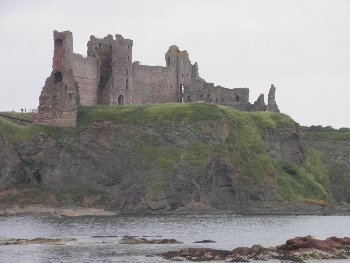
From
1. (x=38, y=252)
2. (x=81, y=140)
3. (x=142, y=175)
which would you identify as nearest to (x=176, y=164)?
(x=142, y=175)

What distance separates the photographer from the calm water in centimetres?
9562

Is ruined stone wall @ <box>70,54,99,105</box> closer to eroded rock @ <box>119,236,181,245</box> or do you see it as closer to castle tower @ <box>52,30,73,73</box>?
castle tower @ <box>52,30,73,73</box>

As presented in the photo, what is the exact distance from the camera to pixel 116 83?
602 ft

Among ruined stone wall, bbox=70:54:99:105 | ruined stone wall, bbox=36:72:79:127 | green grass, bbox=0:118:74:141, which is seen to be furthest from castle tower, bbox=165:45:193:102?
green grass, bbox=0:118:74:141

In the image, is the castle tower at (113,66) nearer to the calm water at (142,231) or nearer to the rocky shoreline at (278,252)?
the calm water at (142,231)

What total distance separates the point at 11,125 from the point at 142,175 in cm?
2419

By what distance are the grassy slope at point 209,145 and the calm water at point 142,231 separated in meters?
11.4

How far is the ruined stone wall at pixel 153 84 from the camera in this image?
189 m

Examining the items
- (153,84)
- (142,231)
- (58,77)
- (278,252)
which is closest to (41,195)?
(58,77)

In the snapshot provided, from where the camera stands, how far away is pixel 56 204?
161m

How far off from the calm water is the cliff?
6.63 m

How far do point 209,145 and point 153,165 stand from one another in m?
9.68

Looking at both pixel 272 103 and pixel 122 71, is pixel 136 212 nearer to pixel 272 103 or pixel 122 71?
pixel 122 71

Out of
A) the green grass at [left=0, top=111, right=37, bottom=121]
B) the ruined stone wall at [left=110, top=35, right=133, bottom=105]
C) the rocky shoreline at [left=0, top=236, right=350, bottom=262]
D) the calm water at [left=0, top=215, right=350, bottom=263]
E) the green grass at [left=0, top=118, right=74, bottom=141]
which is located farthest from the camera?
the ruined stone wall at [left=110, top=35, right=133, bottom=105]
